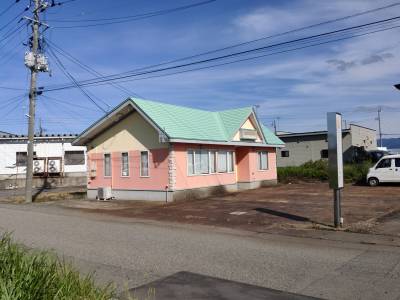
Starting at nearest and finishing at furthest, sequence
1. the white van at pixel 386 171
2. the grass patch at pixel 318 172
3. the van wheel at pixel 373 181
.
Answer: the white van at pixel 386 171 < the van wheel at pixel 373 181 < the grass patch at pixel 318 172

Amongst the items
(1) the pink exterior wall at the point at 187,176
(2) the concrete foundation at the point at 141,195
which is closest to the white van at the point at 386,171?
(1) the pink exterior wall at the point at 187,176

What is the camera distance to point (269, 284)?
6.88 m

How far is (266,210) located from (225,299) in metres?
10.9

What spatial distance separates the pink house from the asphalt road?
8333mm

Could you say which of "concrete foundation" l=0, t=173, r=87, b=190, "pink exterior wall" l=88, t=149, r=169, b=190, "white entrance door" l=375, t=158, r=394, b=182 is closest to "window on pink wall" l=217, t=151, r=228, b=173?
"pink exterior wall" l=88, t=149, r=169, b=190

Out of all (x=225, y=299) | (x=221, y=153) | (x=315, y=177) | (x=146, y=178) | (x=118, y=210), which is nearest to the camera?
(x=225, y=299)

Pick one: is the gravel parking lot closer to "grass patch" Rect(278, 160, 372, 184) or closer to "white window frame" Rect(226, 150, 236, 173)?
"white window frame" Rect(226, 150, 236, 173)

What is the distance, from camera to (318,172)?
3219 centimetres

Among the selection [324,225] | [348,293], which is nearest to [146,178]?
[324,225]

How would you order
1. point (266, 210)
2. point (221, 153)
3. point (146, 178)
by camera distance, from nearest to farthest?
point (266, 210), point (146, 178), point (221, 153)

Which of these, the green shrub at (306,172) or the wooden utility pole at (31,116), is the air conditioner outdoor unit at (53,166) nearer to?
the wooden utility pole at (31,116)

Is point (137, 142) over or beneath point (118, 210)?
over

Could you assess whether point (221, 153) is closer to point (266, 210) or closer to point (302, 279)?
point (266, 210)

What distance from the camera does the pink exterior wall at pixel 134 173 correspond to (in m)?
21.9
